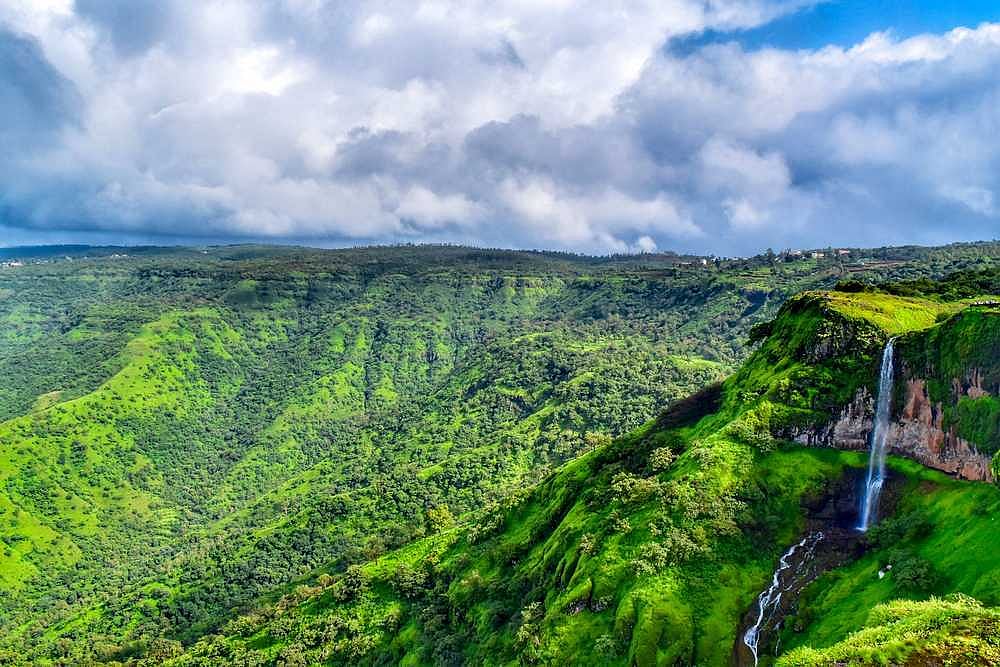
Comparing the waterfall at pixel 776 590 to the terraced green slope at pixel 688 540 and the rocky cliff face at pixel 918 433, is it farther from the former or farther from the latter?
the rocky cliff face at pixel 918 433

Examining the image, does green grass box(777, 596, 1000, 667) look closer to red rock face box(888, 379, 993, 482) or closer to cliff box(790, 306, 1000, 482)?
red rock face box(888, 379, 993, 482)

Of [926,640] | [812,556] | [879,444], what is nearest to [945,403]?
[879,444]

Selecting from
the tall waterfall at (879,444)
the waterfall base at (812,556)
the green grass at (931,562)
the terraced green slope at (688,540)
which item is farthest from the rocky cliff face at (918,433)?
the waterfall base at (812,556)

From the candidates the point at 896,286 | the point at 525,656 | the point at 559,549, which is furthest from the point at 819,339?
the point at 525,656

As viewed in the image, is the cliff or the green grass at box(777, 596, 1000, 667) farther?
the cliff

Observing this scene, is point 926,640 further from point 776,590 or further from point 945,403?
point 945,403

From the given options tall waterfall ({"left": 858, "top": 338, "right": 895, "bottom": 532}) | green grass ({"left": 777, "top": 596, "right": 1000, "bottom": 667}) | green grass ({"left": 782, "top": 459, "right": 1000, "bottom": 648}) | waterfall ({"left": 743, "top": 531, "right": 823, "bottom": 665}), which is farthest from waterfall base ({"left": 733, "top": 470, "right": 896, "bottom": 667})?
green grass ({"left": 777, "top": 596, "right": 1000, "bottom": 667})

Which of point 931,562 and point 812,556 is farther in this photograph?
point 812,556
